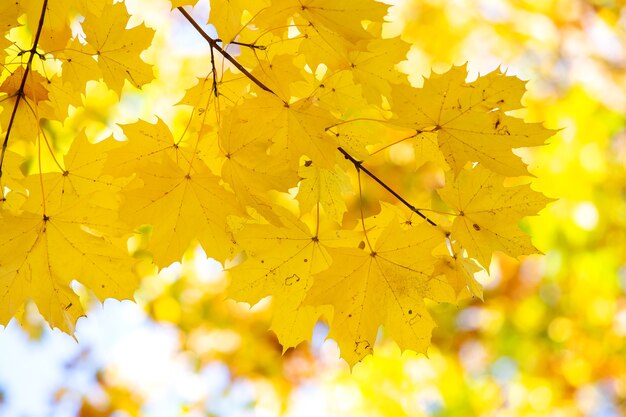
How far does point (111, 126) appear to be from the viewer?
13.3 ft

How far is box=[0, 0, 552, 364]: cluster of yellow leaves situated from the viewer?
1.01m

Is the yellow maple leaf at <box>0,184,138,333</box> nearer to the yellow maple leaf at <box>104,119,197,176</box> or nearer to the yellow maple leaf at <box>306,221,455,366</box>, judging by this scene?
the yellow maple leaf at <box>104,119,197,176</box>

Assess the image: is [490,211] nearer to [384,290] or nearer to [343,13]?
[384,290]

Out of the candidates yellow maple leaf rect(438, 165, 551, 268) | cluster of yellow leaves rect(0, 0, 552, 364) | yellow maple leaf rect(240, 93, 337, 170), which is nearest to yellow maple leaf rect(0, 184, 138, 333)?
cluster of yellow leaves rect(0, 0, 552, 364)

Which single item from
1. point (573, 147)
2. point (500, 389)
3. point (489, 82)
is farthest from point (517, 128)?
point (500, 389)

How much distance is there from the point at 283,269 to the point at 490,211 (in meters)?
0.41

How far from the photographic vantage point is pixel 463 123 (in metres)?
1.03

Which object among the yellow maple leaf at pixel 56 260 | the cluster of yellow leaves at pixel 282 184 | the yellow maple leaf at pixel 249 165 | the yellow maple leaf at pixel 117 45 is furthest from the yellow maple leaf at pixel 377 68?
the yellow maple leaf at pixel 56 260

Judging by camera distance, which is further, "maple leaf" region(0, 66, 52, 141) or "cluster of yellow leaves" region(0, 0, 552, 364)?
"maple leaf" region(0, 66, 52, 141)

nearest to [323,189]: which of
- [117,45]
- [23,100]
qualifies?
[117,45]

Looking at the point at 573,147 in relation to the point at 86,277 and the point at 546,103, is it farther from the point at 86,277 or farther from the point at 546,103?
the point at 86,277

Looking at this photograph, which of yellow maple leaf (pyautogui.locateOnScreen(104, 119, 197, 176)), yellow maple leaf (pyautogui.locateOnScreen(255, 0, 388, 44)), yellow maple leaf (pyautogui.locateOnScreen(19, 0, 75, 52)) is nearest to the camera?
yellow maple leaf (pyautogui.locateOnScreen(255, 0, 388, 44))

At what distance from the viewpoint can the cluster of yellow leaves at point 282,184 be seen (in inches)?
39.9

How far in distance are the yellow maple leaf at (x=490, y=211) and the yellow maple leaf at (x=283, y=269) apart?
0.26m
